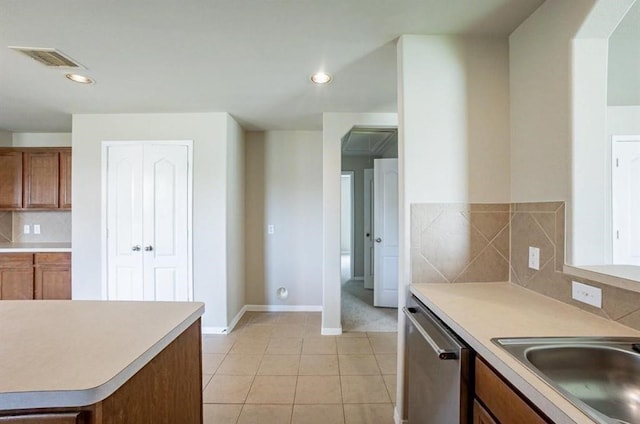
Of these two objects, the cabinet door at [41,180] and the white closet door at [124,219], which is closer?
the white closet door at [124,219]

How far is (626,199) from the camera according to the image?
3305mm

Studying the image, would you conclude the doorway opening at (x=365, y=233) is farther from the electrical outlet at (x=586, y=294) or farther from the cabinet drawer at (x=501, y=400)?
the cabinet drawer at (x=501, y=400)

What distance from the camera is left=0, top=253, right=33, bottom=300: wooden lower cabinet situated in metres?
3.56

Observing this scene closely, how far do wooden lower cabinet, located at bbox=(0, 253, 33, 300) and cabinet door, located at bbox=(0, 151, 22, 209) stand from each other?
75 centimetres

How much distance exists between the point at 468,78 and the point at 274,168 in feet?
8.97

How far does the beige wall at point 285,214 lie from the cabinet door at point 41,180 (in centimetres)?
235

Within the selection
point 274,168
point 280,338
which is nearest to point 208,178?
point 274,168

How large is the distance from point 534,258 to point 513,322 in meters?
0.57

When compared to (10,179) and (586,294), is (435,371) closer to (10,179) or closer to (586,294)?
(586,294)

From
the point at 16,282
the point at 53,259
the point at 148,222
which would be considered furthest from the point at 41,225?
the point at 148,222

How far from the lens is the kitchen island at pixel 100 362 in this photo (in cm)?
80

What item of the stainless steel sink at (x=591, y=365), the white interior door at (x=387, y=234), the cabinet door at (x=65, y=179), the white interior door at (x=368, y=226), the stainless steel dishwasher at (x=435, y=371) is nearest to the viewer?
the stainless steel sink at (x=591, y=365)

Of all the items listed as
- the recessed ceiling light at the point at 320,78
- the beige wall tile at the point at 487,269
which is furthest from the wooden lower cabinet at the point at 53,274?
the beige wall tile at the point at 487,269

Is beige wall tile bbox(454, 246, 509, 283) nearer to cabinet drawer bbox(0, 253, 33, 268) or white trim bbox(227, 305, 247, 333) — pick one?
white trim bbox(227, 305, 247, 333)
